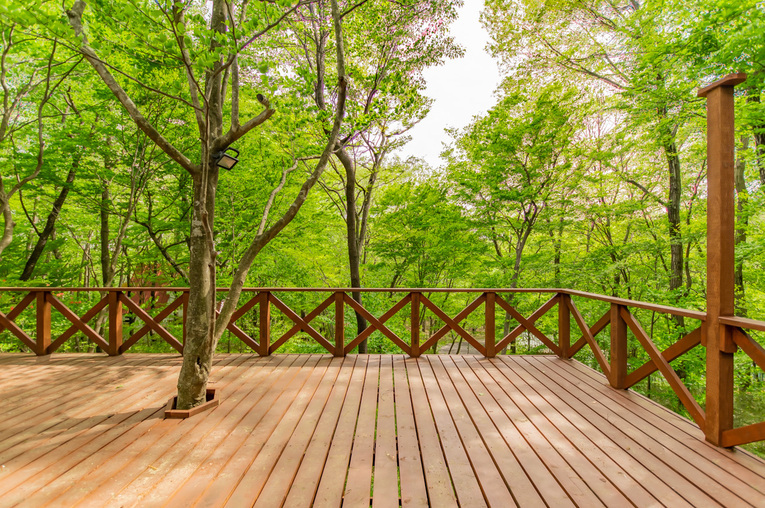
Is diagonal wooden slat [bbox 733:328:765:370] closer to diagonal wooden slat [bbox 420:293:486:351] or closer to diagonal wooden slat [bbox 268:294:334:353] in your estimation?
diagonal wooden slat [bbox 420:293:486:351]

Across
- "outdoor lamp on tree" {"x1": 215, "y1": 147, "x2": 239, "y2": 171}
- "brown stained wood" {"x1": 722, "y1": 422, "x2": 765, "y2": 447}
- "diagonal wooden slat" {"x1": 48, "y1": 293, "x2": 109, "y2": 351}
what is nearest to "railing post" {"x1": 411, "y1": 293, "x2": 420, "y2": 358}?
"outdoor lamp on tree" {"x1": 215, "y1": 147, "x2": 239, "y2": 171}

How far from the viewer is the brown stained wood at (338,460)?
1597mm

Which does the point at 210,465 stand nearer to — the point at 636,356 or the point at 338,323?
the point at 338,323

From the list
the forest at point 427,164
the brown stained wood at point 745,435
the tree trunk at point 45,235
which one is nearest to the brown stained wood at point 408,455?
the brown stained wood at point 745,435

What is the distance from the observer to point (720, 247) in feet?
6.83

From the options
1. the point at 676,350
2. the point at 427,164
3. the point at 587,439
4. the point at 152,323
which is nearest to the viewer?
Answer: the point at 587,439

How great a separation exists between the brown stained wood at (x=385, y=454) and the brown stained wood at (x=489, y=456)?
17.8 inches

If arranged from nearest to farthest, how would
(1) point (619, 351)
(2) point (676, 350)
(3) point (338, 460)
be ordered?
(3) point (338, 460), (2) point (676, 350), (1) point (619, 351)

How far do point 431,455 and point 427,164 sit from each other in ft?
27.0

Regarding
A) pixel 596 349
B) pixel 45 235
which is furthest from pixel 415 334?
pixel 45 235

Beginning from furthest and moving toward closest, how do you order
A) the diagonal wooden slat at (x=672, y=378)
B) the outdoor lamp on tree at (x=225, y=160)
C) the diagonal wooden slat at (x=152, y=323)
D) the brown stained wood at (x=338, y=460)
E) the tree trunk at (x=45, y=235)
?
A: the tree trunk at (x=45, y=235), the diagonal wooden slat at (x=152, y=323), the outdoor lamp on tree at (x=225, y=160), the diagonal wooden slat at (x=672, y=378), the brown stained wood at (x=338, y=460)

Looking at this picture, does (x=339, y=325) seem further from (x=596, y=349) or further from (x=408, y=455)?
(x=596, y=349)

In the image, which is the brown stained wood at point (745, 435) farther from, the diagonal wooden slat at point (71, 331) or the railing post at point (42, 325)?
the railing post at point (42, 325)

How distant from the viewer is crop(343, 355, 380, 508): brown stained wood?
63.3 inches
